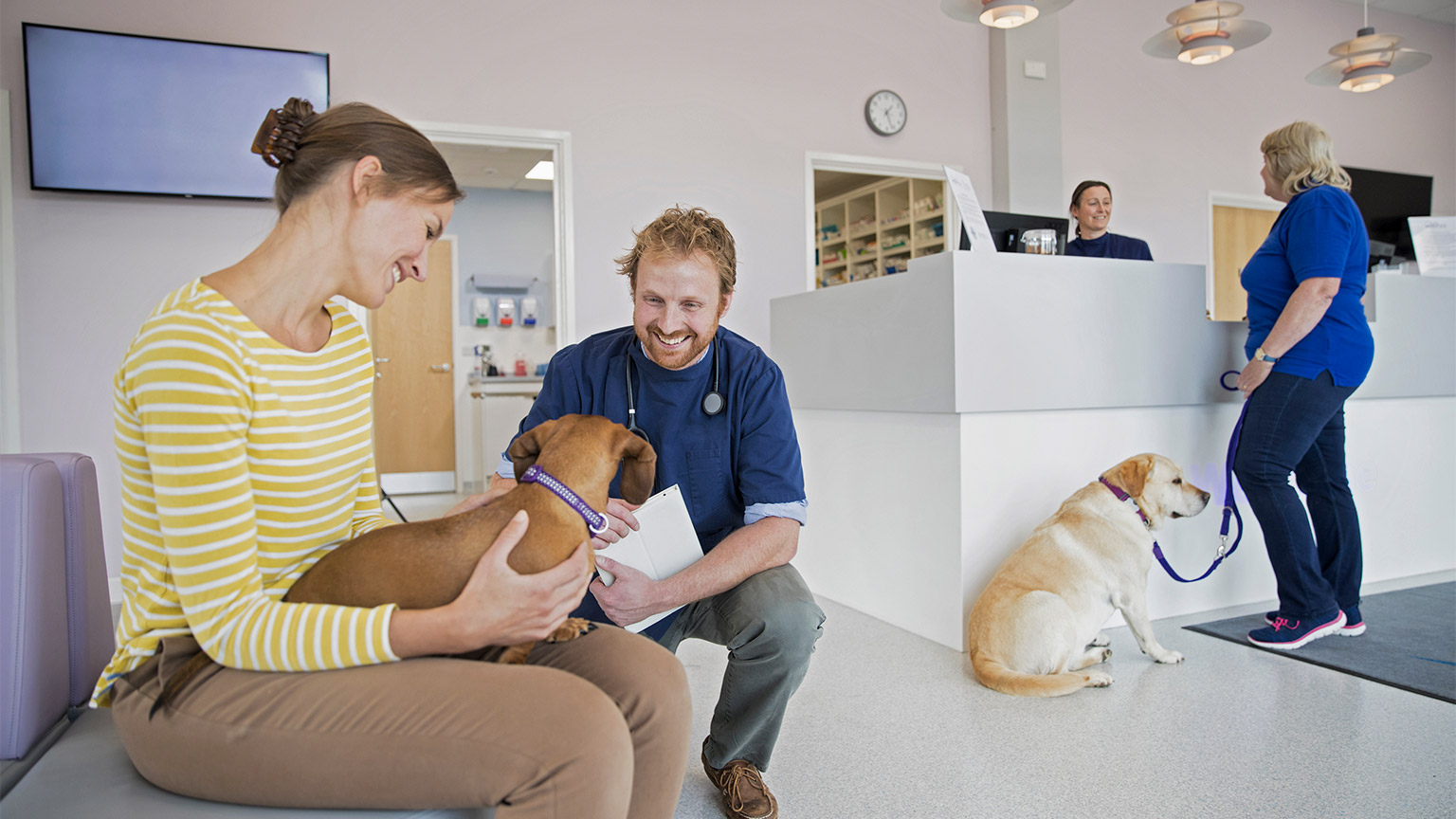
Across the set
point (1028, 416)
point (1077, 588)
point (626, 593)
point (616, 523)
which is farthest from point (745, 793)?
point (1028, 416)

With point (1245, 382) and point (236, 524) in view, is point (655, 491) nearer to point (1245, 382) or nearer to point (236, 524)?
point (236, 524)

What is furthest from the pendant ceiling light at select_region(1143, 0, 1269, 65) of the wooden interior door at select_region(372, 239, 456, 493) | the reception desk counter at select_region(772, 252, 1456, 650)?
the wooden interior door at select_region(372, 239, 456, 493)

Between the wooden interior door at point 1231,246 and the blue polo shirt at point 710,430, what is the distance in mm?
5790

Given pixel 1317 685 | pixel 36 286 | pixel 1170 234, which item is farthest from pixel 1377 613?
pixel 36 286

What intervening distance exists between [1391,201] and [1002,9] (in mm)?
5050

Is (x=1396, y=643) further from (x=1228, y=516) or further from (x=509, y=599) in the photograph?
(x=509, y=599)

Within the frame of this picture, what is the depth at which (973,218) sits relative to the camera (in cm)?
304

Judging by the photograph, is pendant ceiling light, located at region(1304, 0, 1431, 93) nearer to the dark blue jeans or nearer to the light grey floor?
the dark blue jeans

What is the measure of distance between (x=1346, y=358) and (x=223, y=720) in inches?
122

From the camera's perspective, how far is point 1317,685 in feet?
7.82

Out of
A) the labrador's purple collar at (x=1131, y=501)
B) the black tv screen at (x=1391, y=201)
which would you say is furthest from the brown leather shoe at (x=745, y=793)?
the black tv screen at (x=1391, y=201)

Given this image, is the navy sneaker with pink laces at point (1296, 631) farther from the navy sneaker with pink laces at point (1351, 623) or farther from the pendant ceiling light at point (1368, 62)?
the pendant ceiling light at point (1368, 62)

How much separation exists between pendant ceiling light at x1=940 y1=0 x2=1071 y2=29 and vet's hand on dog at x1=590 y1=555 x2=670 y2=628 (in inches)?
114

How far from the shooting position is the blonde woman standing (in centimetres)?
269
